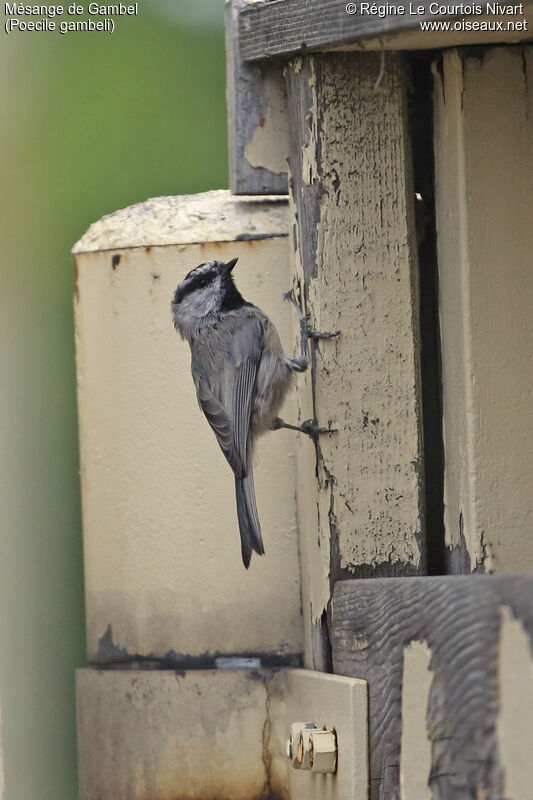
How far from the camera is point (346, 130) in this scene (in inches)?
101

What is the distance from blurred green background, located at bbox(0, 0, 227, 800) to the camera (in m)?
2.98

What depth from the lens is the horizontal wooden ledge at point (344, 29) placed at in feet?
7.70

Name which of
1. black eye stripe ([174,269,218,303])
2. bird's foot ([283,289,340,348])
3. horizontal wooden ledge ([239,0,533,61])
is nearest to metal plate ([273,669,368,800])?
bird's foot ([283,289,340,348])

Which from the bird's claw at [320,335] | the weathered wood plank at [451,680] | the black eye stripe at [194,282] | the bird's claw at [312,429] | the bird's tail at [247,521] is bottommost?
the weathered wood plank at [451,680]

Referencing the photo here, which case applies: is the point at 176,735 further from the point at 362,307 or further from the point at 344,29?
the point at 344,29

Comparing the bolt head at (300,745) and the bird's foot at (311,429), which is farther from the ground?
the bird's foot at (311,429)

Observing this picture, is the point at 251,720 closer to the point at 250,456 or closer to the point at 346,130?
the point at 250,456

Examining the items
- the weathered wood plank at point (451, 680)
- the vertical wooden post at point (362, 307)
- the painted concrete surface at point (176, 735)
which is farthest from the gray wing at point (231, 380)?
the weathered wood plank at point (451, 680)

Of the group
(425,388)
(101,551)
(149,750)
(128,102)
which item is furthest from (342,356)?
(128,102)

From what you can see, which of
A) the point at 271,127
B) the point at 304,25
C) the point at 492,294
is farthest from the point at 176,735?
the point at 304,25

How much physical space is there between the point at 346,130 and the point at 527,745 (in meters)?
1.44

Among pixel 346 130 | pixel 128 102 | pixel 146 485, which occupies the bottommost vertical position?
pixel 146 485

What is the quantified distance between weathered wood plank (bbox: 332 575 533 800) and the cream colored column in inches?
22.9

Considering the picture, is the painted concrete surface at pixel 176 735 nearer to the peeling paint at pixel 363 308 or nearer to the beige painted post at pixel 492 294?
the peeling paint at pixel 363 308
